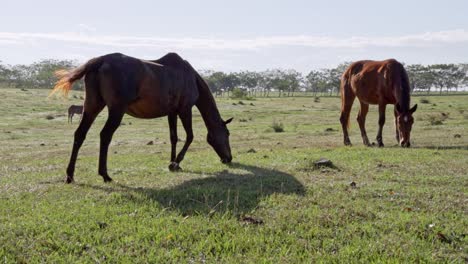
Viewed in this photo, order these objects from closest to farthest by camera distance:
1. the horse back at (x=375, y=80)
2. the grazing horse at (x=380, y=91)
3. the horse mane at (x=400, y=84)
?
1. the grazing horse at (x=380, y=91)
2. the horse mane at (x=400, y=84)
3. the horse back at (x=375, y=80)

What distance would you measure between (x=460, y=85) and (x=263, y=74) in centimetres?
5974

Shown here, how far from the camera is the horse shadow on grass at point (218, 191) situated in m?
6.65

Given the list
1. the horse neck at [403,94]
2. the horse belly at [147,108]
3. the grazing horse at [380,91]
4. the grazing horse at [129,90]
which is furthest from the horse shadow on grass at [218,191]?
the horse neck at [403,94]

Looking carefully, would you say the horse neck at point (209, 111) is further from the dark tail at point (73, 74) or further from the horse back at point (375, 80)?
the horse back at point (375, 80)

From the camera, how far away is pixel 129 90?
27.6 feet

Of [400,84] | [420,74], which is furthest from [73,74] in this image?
[420,74]

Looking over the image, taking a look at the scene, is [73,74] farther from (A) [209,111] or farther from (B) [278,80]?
(B) [278,80]

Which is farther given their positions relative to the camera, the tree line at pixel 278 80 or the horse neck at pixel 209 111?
the tree line at pixel 278 80

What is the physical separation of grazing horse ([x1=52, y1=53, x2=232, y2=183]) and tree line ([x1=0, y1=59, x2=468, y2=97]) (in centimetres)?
9981

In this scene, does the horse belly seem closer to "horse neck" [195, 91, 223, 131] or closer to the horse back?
"horse neck" [195, 91, 223, 131]

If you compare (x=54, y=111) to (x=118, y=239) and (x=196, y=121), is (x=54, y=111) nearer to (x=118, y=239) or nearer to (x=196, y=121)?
(x=196, y=121)

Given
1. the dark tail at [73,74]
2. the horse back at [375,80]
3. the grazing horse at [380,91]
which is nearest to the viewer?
the dark tail at [73,74]

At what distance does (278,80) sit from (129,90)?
131151mm

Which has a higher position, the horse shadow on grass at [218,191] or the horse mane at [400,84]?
the horse mane at [400,84]
